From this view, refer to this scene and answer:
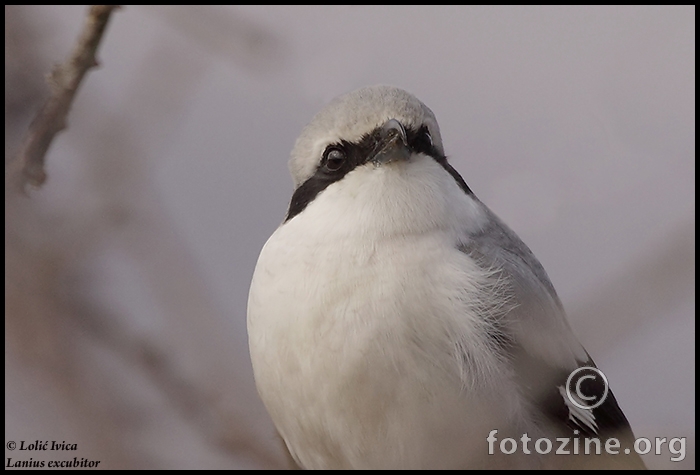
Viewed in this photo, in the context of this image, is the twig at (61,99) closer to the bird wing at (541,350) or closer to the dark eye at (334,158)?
the dark eye at (334,158)

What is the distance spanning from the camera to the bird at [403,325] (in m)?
2.61

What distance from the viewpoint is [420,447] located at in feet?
8.62

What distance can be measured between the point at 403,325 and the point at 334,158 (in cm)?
71

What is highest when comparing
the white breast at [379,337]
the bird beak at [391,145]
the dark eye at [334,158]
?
the bird beak at [391,145]

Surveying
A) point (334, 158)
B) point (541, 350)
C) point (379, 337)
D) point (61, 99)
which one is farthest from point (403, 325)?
point (61, 99)

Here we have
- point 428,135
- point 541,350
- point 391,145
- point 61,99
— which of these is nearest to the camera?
point 61,99

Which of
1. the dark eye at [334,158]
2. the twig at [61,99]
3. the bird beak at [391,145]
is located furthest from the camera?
the dark eye at [334,158]

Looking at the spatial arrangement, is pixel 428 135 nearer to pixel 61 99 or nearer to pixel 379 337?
pixel 379 337

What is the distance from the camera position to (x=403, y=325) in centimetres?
260

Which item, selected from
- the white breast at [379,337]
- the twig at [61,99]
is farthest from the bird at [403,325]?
the twig at [61,99]

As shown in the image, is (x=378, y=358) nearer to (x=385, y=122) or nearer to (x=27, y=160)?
(x=385, y=122)

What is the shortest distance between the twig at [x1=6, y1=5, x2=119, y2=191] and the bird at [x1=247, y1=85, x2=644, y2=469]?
130cm

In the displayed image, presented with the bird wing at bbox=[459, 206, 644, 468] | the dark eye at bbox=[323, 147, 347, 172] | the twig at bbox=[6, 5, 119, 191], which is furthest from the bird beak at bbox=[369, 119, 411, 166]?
the twig at bbox=[6, 5, 119, 191]

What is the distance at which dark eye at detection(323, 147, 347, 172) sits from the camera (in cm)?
289
